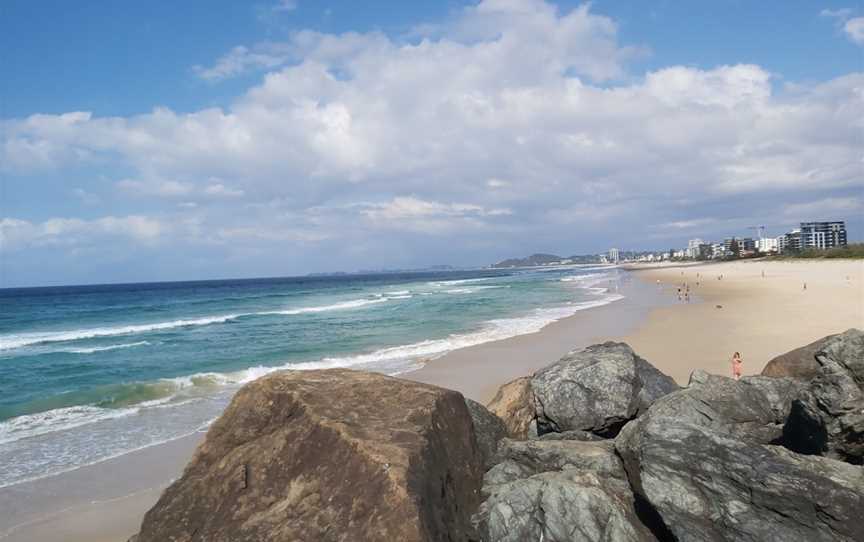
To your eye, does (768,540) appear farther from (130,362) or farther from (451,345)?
(130,362)

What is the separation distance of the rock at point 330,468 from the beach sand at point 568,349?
4.29 meters

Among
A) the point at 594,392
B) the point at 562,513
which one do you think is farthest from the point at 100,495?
the point at 562,513

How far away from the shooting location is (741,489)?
372 centimetres

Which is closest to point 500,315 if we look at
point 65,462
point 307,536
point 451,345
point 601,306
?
point 601,306

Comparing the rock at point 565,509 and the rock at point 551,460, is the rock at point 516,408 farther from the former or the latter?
the rock at point 565,509

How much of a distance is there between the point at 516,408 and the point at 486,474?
2407 mm

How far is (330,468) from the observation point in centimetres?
392

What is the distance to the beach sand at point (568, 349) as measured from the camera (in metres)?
8.35

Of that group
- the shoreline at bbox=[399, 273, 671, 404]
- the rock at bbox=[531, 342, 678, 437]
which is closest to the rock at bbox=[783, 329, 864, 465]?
the rock at bbox=[531, 342, 678, 437]

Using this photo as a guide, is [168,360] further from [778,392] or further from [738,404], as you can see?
[778,392]

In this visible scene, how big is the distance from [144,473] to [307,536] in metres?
7.85

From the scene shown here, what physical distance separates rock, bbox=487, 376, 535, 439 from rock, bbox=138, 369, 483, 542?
2190 mm

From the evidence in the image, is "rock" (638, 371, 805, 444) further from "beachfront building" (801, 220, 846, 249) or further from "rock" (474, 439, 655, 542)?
"beachfront building" (801, 220, 846, 249)

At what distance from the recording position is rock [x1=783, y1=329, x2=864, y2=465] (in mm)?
4531
